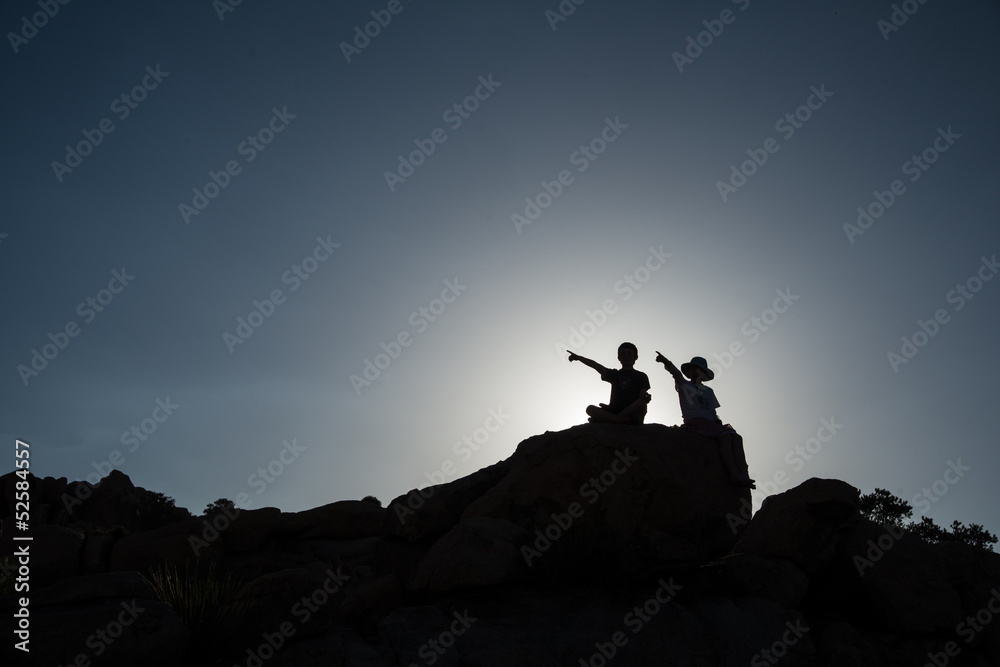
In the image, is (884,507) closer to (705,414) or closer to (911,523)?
(911,523)

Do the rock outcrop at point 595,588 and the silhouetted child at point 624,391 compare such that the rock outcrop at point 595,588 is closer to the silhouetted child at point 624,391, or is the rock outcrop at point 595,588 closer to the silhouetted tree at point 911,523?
the silhouetted child at point 624,391

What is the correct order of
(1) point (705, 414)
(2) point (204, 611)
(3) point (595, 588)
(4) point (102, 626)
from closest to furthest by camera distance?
1. (4) point (102, 626)
2. (2) point (204, 611)
3. (3) point (595, 588)
4. (1) point (705, 414)

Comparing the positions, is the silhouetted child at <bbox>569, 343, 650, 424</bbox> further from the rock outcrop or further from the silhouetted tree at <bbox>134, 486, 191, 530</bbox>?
the silhouetted tree at <bbox>134, 486, 191, 530</bbox>

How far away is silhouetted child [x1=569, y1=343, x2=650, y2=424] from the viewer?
33.6ft

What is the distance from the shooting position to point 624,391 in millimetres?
10516

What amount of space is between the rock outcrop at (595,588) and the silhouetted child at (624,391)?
428 millimetres

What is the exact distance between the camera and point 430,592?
7398 mm

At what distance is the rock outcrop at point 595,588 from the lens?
18.7 feet

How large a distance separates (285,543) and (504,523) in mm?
14297

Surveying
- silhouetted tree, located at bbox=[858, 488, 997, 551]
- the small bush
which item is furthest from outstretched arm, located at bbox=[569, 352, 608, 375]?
silhouetted tree, located at bbox=[858, 488, 997, 551]

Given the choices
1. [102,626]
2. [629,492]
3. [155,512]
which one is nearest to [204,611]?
[102,626]

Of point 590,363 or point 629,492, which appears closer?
point 629,492

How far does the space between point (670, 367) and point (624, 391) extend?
97 cm

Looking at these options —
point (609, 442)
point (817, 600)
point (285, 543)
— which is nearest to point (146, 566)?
point (285, 543)
